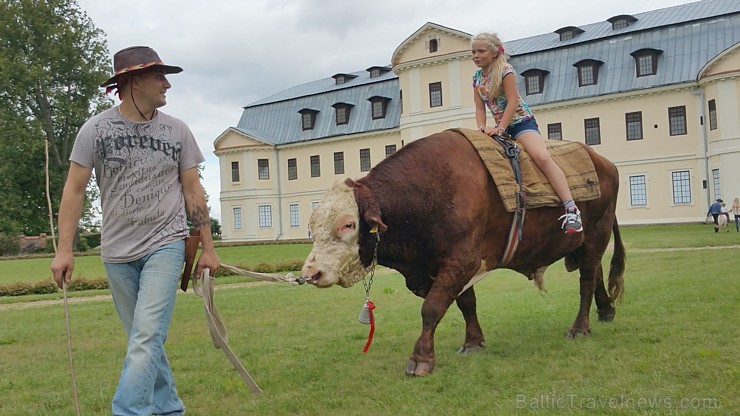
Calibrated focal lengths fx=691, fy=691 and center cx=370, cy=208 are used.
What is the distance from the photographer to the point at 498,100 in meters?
6.64

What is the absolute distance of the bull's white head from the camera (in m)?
5.43

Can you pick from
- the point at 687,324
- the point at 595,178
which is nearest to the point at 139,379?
the point at 595,178

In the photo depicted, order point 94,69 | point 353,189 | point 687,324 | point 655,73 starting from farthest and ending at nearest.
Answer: point 94,69 < point 655,73 < point 687,324 < point 353,189

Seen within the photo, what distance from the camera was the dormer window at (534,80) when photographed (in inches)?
1795

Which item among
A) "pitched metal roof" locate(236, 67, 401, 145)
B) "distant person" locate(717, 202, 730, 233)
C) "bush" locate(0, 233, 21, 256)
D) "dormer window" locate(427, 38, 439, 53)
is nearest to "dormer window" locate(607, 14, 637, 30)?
"dormer window" locate(427, 38, 439, 53)

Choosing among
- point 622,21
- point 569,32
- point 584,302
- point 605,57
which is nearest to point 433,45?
point 569,32

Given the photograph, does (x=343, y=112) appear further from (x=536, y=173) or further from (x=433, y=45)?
(x=536, y=173)

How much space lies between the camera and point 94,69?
155 ft

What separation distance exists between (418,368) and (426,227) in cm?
116

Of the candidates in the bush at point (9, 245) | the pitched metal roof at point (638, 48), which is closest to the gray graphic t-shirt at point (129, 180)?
the pitched metal roof at point (638, 48)

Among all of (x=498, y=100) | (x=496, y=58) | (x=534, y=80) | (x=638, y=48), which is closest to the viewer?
(x=496, y=58)

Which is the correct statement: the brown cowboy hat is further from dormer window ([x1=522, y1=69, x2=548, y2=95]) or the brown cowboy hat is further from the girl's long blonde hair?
dormer window ([x1=522, y1=69, x2=548, y2=95])

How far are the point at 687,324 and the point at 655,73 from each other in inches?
1505

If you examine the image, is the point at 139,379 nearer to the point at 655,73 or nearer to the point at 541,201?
the point at 541,201
